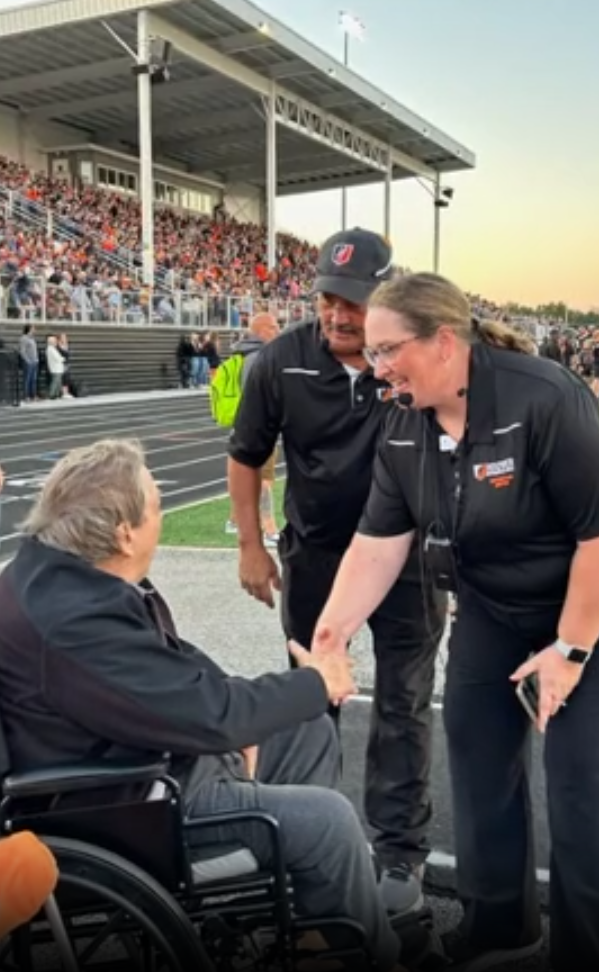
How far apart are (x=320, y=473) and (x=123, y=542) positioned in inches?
42.3

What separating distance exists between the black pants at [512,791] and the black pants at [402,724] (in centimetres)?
34

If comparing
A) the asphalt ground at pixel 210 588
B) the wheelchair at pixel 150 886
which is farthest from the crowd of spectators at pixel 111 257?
the wheelchair at pixel 150 886

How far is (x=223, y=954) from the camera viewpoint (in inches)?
82.7

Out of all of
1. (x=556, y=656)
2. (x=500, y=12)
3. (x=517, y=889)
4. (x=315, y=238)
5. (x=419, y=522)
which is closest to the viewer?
(x=556, y=656)

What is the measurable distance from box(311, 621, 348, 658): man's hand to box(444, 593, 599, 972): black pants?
0.29 m

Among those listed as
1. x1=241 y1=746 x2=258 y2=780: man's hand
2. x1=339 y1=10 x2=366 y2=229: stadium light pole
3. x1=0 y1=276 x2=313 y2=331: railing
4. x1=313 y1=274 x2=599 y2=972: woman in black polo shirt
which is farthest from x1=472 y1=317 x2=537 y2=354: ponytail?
x1=339 y1=10 x2=366 y2=229: stadium light pole

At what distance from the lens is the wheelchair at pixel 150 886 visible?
1.91m

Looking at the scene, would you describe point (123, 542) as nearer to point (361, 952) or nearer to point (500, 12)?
point (361, 952)

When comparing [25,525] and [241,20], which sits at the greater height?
[241,20]

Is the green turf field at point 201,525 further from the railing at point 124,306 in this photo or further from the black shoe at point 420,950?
the railing at point 124,306

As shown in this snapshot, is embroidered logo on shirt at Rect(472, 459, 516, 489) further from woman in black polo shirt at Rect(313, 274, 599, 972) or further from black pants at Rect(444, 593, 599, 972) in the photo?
black pants at Rect(444, 593, 599, 972)

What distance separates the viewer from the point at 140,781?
1974 millimetres

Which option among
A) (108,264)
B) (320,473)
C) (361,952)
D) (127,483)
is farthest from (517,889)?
(108,264)

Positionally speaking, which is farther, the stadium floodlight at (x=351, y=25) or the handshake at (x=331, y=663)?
the stadium floodlight at (x=351, y=25)
